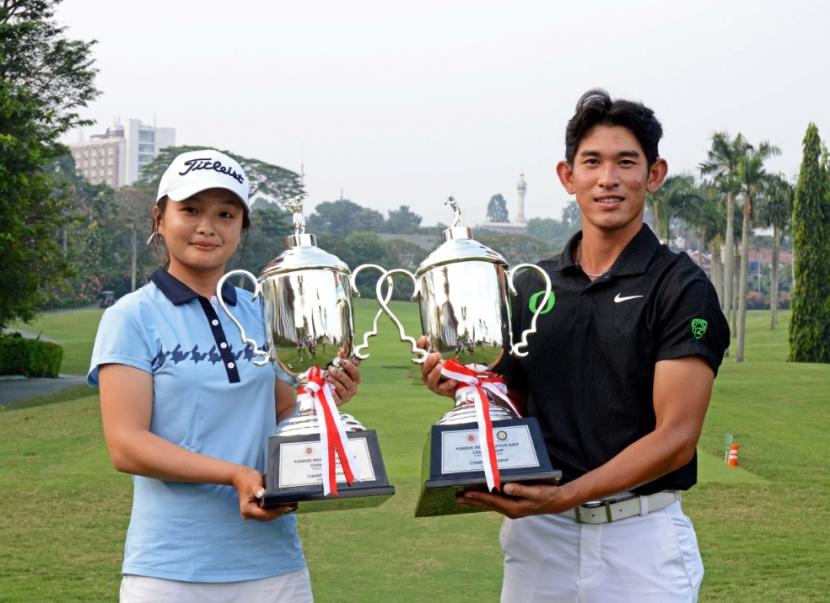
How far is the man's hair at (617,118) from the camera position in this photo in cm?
319

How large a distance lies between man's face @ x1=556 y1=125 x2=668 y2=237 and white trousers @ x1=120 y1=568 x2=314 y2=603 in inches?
50.6

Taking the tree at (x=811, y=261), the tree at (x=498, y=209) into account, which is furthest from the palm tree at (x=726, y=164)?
the tree at (x=498, y=209)

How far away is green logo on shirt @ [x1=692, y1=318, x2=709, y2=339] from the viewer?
304 cm

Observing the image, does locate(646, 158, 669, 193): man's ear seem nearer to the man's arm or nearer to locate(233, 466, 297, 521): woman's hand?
the man's arm

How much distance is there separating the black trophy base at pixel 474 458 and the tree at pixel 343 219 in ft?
344

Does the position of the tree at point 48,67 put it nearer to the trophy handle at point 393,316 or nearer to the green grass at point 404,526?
the green grass at point 404,526

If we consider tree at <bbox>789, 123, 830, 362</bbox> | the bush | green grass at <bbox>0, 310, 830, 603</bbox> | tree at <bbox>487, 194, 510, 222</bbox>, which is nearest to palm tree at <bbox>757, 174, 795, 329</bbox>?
tree at <bbox>789, 123, 830, 362</bbox>

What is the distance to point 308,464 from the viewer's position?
292 centimetres

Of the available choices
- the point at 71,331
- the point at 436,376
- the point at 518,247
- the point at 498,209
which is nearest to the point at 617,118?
the point at 436,376

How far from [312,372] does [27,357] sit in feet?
93.8

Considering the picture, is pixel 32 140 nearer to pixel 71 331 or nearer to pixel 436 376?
pixel 436 376

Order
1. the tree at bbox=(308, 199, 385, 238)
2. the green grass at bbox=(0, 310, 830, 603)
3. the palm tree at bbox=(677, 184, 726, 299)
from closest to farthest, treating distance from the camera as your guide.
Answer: the green grass at bbox=(0, 310, 830, 603) → the palm tree at bbox=(677, 184, 726, 299) → the tree at bbox=(308, 199, 385, 238)

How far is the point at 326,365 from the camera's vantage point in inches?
127

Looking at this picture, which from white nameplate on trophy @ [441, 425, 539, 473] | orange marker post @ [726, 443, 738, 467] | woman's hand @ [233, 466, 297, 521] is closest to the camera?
woman's hand @ [233, 466, 297, 521]
